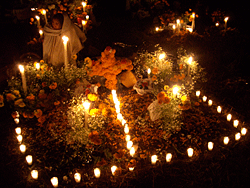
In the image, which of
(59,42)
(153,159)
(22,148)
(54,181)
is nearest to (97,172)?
(54,181)

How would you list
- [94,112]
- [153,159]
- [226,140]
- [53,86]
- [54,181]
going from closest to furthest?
[54,181], [153,159], [226,140], [94,112], [53,86]

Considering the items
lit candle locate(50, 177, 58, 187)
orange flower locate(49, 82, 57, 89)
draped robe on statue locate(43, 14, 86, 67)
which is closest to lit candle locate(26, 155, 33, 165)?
lit candle locate(50, 177, 58, 187)

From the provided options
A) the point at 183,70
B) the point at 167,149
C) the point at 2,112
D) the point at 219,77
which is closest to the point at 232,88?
the point at 219,77

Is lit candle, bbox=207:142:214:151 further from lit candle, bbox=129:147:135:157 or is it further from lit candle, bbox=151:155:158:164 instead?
lit candle, bbox=129:147:135:157

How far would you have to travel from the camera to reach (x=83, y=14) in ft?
31.4

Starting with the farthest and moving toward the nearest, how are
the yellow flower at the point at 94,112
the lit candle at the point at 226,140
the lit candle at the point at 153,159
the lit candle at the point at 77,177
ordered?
the yellow flower at the point at 94,112
the lit candle at the point at 226,140
the lit candle at the point at 153,159
the lit candle at the point at 77,177

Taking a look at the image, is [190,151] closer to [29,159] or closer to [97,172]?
[97,172]

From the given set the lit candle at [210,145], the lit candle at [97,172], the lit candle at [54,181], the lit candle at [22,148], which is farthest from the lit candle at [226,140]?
the lit candle at [22,148]

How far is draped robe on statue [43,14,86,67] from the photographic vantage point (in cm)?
611

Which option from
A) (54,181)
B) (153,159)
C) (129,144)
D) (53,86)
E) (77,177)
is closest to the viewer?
(54,181)

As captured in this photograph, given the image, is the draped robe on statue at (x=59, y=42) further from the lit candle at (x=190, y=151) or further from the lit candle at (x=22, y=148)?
the lit candle at (x=190, y=151)

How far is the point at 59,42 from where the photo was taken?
629cm

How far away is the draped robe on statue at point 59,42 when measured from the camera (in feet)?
20.1

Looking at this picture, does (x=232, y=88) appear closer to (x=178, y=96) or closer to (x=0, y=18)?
(x=178, y=96)
